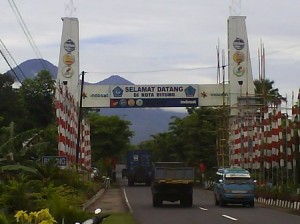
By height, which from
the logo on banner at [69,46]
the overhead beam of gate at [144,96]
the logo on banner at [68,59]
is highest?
the logo on banner at [69,46]

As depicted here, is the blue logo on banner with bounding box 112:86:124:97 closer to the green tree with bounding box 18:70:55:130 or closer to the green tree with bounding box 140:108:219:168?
the green tree with bounding box 18:70:55:130

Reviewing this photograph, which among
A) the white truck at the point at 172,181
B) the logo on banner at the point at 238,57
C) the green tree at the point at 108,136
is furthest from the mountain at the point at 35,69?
the logo on banner at the point at 238,57

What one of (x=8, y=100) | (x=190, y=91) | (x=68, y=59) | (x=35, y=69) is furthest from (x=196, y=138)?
(x=35, y=69)

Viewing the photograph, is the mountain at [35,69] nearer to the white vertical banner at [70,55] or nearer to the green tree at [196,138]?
the white vertical banner at [70,55]

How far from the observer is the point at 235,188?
3562 cm

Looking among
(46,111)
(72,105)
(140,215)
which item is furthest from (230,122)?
(140,215)

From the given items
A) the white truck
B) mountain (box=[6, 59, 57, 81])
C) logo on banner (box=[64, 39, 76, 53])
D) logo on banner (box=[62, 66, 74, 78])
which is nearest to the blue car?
the white truck

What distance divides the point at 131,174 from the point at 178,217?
4664cm

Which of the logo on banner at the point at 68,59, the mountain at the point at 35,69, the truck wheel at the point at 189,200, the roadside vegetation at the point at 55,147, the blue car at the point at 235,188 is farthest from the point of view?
the logo on banner at the point at 68,59

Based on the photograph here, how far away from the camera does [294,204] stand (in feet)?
117

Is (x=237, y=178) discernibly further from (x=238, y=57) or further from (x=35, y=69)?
(x=35, y=69)

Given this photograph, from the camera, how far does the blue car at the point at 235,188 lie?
117 ft

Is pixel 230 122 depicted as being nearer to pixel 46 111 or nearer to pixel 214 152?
pixel 214 152

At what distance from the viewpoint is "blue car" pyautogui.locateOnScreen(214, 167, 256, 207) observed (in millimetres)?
35719
